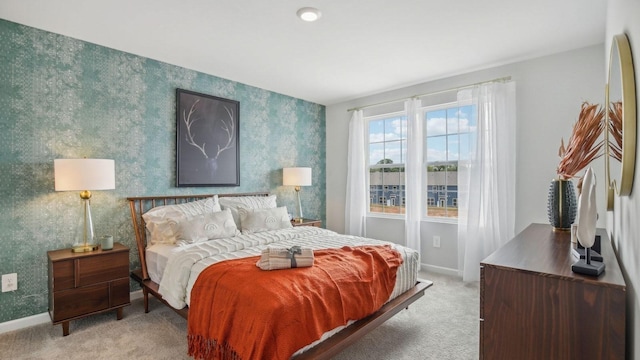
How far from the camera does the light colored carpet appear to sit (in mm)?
2238

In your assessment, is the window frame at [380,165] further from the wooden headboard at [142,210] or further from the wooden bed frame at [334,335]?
the wooden headboard at [142,210]

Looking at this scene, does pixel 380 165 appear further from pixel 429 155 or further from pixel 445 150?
pixel 445 150

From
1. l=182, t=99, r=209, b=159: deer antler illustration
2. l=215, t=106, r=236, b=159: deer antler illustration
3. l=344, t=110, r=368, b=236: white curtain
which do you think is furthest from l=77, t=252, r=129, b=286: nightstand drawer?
l=344, t=110, r=368, b=236: white curtain

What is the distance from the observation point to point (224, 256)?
8.04 feet

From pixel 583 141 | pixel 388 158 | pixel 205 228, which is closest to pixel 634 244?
pixel 583 141

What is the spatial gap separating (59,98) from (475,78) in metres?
4.35

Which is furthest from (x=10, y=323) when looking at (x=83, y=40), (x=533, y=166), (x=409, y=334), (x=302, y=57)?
(x=533, y=166)

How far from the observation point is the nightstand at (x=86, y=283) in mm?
2463

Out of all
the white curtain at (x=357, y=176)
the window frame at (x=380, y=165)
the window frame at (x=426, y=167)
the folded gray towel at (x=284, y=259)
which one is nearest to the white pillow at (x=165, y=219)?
the folded gray towel at (x=284, y=259)

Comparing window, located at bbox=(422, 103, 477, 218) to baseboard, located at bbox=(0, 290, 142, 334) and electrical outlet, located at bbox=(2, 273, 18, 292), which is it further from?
electrical outlet, located at bbox=(2, 273, 18, 292)

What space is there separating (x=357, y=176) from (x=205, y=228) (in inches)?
101

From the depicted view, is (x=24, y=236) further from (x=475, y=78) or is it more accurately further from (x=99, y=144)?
(x=475, y=78)

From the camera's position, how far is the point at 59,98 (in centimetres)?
282

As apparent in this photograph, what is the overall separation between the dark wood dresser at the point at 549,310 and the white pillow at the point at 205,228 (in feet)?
8.20
